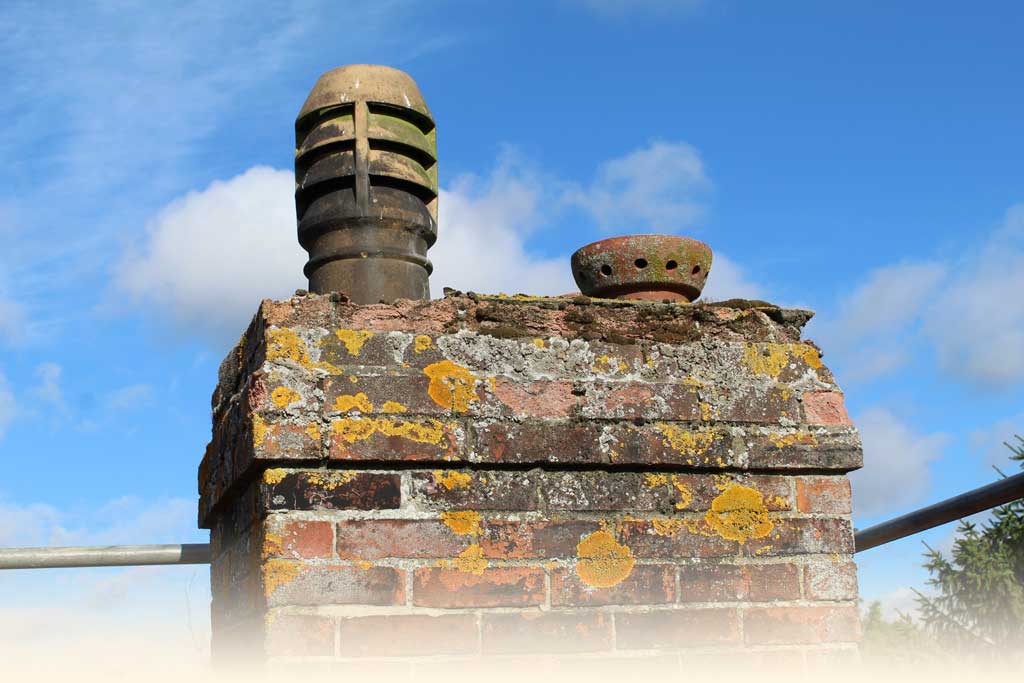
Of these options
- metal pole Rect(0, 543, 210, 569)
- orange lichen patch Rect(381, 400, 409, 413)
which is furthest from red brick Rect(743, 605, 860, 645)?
metal pole Rect(0, 543, 210, 569)

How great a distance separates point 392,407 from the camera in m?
2.24

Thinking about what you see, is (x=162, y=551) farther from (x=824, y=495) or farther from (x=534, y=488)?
(x=824, y=495)

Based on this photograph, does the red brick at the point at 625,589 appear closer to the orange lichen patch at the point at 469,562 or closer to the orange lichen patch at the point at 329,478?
the orange lichen patch at the point at 469,562

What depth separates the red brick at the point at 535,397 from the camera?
2312 millimetres

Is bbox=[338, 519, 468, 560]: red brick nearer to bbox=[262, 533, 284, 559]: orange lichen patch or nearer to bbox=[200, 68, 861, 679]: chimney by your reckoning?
bbox=[200, 68, 861, 679]: chimney

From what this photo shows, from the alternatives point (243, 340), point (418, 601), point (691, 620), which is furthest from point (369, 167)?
point (691, 620)

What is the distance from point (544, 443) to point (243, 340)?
83 cm

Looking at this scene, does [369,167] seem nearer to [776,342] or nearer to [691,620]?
[776,342]

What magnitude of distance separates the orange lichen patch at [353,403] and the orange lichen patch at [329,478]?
0.46 feet

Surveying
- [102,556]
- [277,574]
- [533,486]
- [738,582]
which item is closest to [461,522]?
[533,486]

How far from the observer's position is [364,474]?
7.26 feet

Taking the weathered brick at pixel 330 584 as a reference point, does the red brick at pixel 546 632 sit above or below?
below

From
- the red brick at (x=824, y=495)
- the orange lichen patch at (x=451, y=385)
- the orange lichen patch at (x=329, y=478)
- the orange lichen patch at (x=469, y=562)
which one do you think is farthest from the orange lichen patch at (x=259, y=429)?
the red brick at (x=824, y=495)

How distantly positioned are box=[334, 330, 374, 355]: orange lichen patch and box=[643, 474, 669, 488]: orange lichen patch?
723mm
